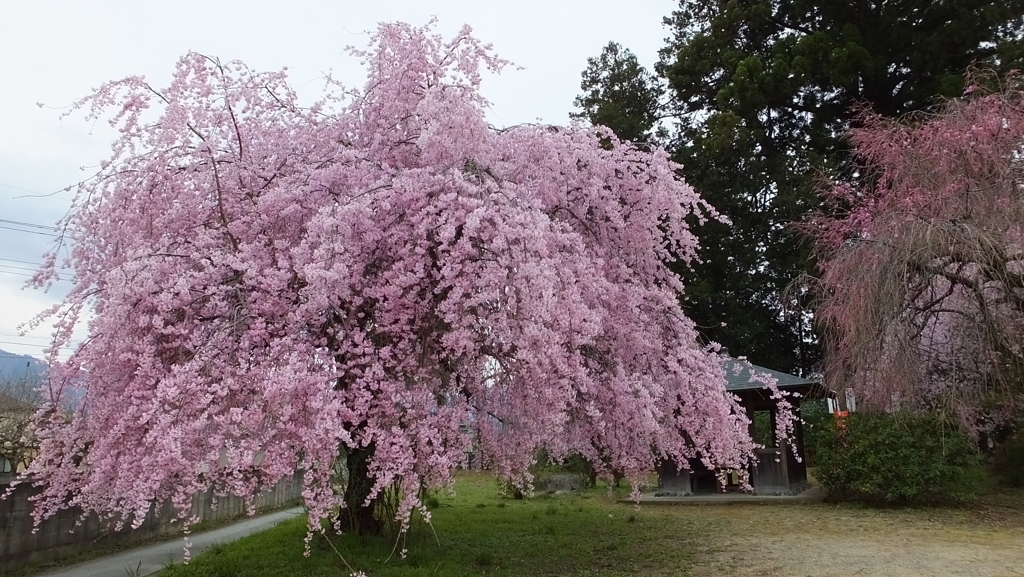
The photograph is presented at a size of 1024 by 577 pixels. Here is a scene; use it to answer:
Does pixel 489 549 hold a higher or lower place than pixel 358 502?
lower

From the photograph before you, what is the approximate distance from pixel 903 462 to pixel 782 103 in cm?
956

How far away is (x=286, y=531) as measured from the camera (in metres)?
9.74

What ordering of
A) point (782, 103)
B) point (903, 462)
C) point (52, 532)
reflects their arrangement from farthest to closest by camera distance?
point (782, 103) < point (903, 462) < point (52, 532)

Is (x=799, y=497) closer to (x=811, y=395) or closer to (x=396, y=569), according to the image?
(x=811, y=395)

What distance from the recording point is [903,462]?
11930 mm

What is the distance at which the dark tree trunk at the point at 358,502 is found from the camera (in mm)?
7039

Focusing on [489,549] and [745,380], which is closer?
[489,549]

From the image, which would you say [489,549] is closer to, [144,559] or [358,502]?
[358,502]

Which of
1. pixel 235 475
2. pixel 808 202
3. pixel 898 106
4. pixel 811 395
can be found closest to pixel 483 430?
pixel 235 475

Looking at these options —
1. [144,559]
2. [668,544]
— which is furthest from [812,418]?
[144,559]

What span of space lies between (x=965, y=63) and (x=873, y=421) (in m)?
9.24

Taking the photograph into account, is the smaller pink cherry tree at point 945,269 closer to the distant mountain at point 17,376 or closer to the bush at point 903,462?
the bush at point 903,462

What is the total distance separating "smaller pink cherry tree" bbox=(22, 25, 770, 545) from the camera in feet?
16.0

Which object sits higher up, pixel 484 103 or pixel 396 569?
pixel 484 103
